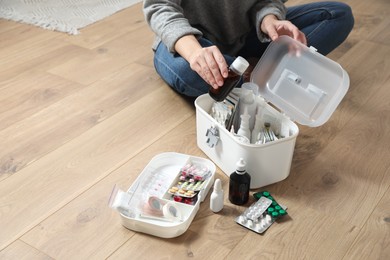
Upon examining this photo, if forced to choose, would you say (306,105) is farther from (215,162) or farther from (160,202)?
(160,202)

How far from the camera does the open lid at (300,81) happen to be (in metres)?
1.06

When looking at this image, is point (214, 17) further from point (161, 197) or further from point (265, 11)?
point (161, 197)

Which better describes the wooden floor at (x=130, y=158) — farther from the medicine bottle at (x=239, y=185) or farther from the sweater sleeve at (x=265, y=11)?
the sweater sleeve at (x=265, y=11)

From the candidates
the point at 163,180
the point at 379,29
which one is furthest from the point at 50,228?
the point at 379,29

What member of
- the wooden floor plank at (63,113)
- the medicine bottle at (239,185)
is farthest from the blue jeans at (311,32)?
the medicine bottle at (239,185)

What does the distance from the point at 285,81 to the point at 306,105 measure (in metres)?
0.10

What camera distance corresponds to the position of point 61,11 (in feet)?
6.61

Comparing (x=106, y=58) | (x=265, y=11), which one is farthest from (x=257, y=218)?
(x=106, y=58)

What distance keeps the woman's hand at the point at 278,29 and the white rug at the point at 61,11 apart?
845 millimetres

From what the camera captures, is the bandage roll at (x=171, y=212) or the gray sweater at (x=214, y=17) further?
the gray sweater at (x=214, y=17)

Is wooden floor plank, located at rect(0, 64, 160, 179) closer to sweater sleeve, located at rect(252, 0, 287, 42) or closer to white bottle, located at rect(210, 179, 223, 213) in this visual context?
sweater sleeve, located at rect(252, 0, 287, 42)

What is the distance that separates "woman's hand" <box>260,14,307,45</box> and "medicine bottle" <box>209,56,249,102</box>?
240 millimetres

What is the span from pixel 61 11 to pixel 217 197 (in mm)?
1363

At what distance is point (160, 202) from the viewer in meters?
0.97
